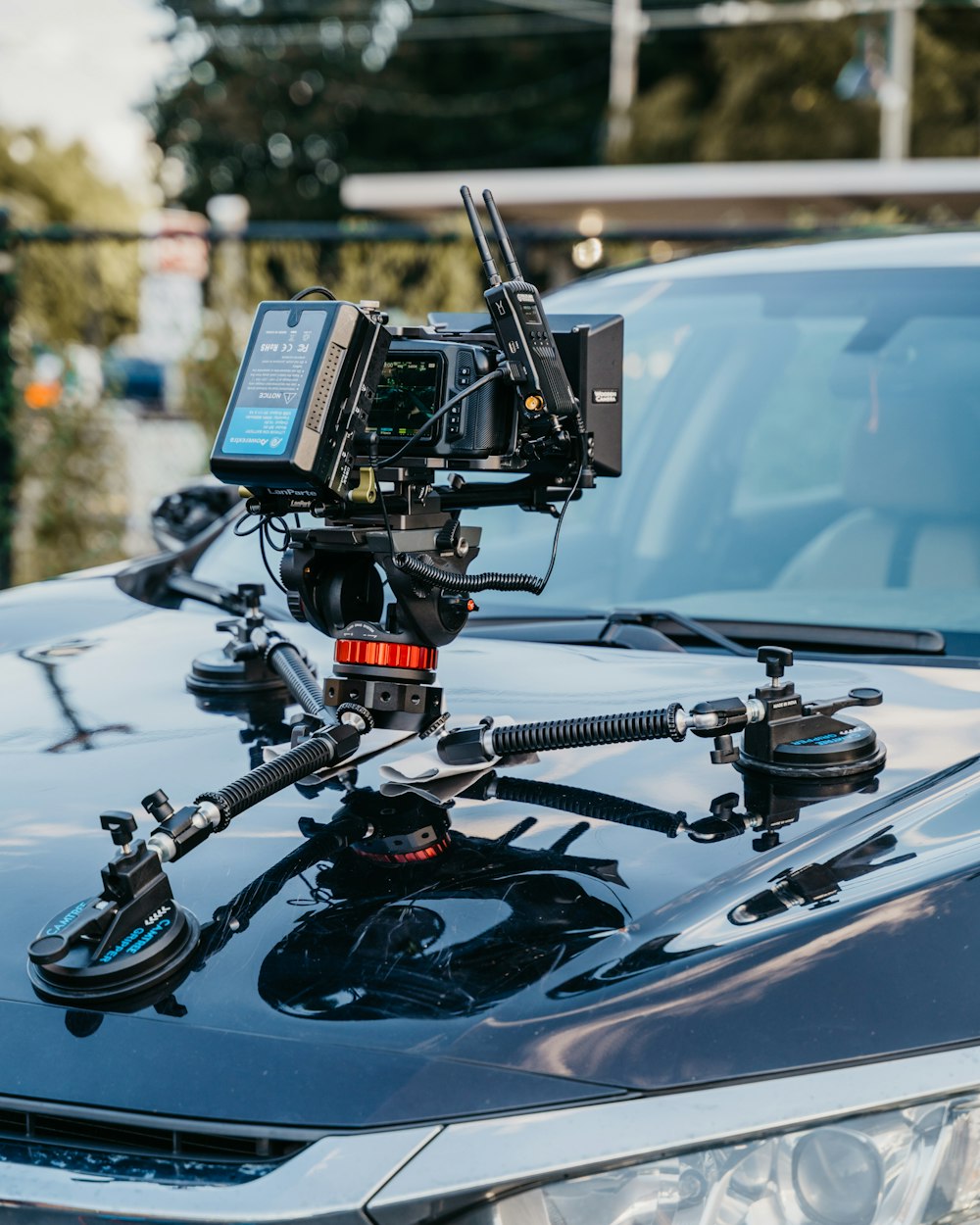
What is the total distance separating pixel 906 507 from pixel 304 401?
4.37 feet

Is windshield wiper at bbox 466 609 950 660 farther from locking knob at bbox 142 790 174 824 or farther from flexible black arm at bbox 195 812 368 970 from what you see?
locking knob at bbox 142 790 174 824

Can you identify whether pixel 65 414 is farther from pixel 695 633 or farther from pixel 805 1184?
pixel 805 1184

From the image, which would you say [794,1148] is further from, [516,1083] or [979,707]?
[979,707]

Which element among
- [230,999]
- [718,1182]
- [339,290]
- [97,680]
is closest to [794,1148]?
[718,1182]

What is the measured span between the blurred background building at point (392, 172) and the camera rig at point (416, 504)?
55.0 inches

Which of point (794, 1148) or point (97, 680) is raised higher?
point (97, 680)

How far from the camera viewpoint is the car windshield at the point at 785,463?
7.84ft

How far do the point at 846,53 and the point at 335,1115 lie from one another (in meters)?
26.9

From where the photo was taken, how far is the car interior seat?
2432 mm

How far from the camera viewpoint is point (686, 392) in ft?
9.60

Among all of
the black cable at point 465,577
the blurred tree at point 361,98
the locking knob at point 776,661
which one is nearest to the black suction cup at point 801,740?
the locking knob at point 776,661

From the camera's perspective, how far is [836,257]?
271cm

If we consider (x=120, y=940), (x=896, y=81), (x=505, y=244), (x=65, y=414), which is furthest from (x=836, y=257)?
(x=896, y=81)

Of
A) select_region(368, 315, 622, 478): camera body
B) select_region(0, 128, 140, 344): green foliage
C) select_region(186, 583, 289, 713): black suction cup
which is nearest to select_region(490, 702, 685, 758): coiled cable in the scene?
select_region(368, 315, 622, 478): camera body
